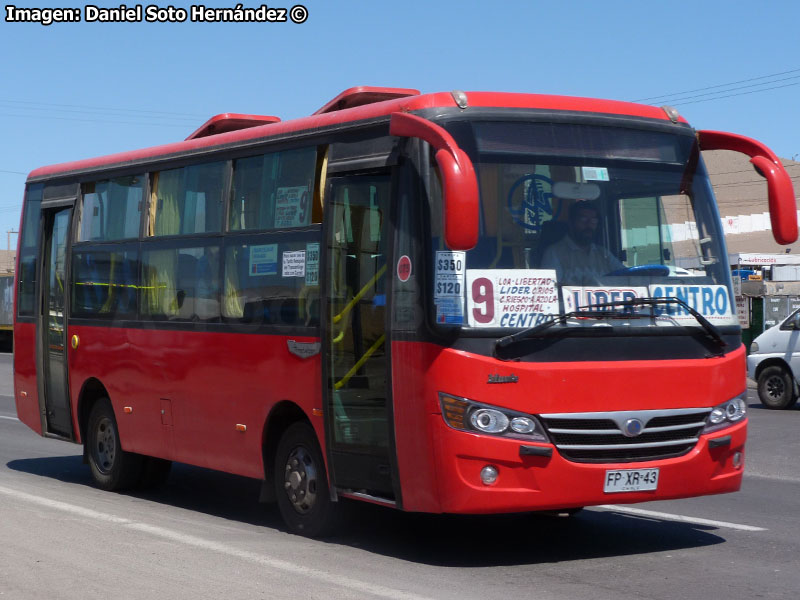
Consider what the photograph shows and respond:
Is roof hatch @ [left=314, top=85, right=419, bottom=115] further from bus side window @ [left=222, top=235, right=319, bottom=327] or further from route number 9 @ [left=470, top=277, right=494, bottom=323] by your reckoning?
route number 9 @ [left=470, top=277, right=494, bottom=323]

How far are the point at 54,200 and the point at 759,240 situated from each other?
2103 inches

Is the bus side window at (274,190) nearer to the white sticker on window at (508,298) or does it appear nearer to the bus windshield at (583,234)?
the bus windshield at (583,234)

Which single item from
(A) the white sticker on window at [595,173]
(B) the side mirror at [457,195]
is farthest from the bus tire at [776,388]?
(B) the side mirror at [457,195]

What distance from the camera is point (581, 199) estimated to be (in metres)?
7.91

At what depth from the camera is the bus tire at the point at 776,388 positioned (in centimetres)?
2122

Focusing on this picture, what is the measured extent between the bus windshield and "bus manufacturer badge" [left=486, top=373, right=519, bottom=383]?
0.30 m

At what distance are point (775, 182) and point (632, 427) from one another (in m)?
1.91

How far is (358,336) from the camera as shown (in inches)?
324

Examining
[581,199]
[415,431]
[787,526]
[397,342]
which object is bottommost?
[787,526]

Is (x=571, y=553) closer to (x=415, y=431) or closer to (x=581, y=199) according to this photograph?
(x=415, y=431)

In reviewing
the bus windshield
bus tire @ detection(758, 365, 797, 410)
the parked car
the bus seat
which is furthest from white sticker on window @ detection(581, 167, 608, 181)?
bus tire @ detection(758, 365, 797, 410)

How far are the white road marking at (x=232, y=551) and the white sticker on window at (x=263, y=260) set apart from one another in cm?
200

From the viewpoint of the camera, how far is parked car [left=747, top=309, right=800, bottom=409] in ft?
69.2

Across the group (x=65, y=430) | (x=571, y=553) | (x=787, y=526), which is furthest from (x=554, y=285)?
(x=65, y=430)
